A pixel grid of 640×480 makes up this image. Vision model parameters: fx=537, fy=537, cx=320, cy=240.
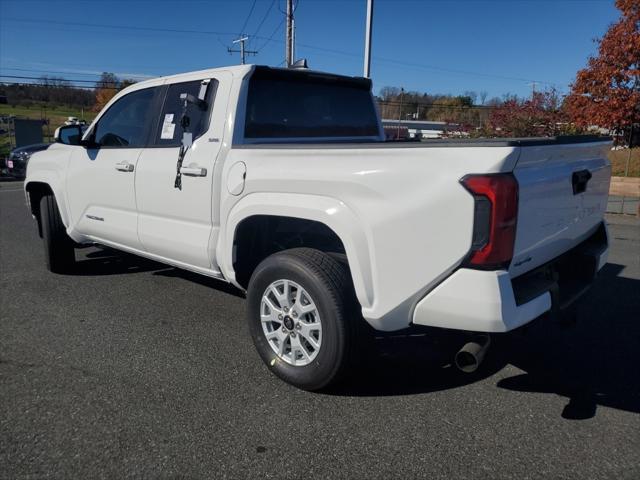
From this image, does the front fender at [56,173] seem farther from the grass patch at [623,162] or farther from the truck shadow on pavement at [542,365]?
the grass patch at [623,162]

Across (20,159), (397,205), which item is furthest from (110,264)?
(20,159)

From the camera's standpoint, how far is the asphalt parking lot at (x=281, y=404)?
2.56 meters

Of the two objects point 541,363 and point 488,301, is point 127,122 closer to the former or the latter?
point 488,301

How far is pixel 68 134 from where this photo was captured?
5656 millimetres

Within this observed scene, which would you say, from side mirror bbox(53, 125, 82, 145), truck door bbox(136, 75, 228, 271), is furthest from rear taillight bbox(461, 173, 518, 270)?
side mirror bbox(53, 125, 82, 145)

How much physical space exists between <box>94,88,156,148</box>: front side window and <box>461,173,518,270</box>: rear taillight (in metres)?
A: 3.06

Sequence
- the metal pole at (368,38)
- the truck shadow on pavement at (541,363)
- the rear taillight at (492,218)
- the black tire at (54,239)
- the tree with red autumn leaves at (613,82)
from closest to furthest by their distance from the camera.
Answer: the rear taillight at (492,218) → the truck shadow on pavement at (541,363) → the black tire at (54,239) → the metal pole at (368,38) → the tree with red autumn leaves at (613,82)

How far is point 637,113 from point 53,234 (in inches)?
663

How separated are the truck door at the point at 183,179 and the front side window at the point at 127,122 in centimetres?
25

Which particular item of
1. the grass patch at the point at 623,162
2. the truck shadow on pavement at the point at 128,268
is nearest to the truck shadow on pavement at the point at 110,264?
the truck shadow on pavement at the point at 128,268

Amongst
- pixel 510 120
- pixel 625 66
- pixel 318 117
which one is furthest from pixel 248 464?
pixel 625 66

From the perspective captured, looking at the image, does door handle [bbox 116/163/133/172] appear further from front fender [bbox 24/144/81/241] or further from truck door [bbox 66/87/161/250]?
front fender [bbox 24/144/81/241]

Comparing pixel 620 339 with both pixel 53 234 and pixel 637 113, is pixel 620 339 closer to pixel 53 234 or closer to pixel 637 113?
pixel 53 234

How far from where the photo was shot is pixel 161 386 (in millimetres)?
3301
